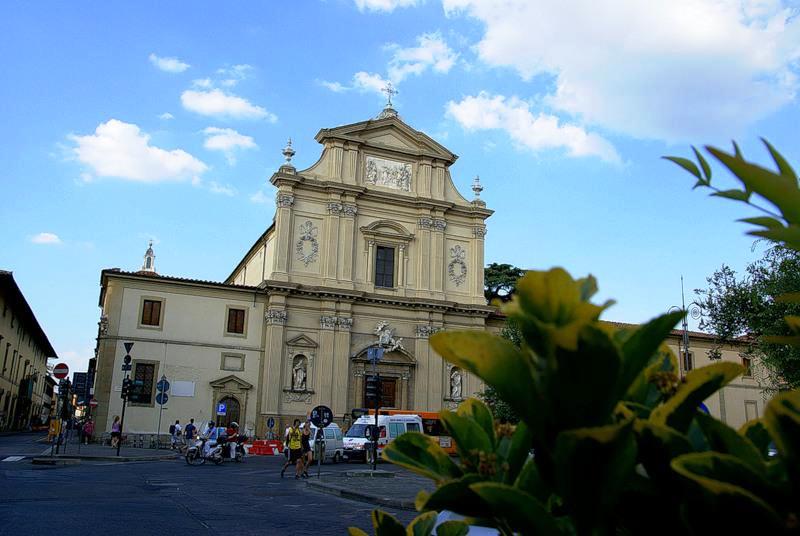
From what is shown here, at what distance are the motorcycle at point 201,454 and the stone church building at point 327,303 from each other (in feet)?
24.9

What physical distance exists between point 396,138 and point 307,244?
26.3 feet

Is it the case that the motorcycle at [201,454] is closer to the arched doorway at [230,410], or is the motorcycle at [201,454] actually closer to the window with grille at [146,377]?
the arched doorway at [230,410]

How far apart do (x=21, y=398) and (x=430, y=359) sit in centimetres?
3718

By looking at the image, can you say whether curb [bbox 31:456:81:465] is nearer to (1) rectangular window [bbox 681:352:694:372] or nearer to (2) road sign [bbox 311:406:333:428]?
(2) road sign [bbox 311:406:333:428]

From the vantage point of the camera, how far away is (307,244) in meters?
35.1

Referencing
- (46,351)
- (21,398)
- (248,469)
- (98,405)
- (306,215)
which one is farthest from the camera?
(46,351)

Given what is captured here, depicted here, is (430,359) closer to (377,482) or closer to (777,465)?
(377,482)

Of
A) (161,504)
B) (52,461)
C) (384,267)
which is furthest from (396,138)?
(161,504)

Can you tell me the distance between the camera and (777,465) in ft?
2.69

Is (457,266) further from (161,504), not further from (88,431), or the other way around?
(161,504)

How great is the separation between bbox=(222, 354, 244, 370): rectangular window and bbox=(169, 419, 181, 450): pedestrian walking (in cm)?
343

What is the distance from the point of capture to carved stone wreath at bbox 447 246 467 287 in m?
37.7

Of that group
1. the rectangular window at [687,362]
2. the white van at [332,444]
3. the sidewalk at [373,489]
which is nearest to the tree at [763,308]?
the rectangular window at [687,362]

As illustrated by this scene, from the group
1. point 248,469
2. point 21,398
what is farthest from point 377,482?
point 21,398
